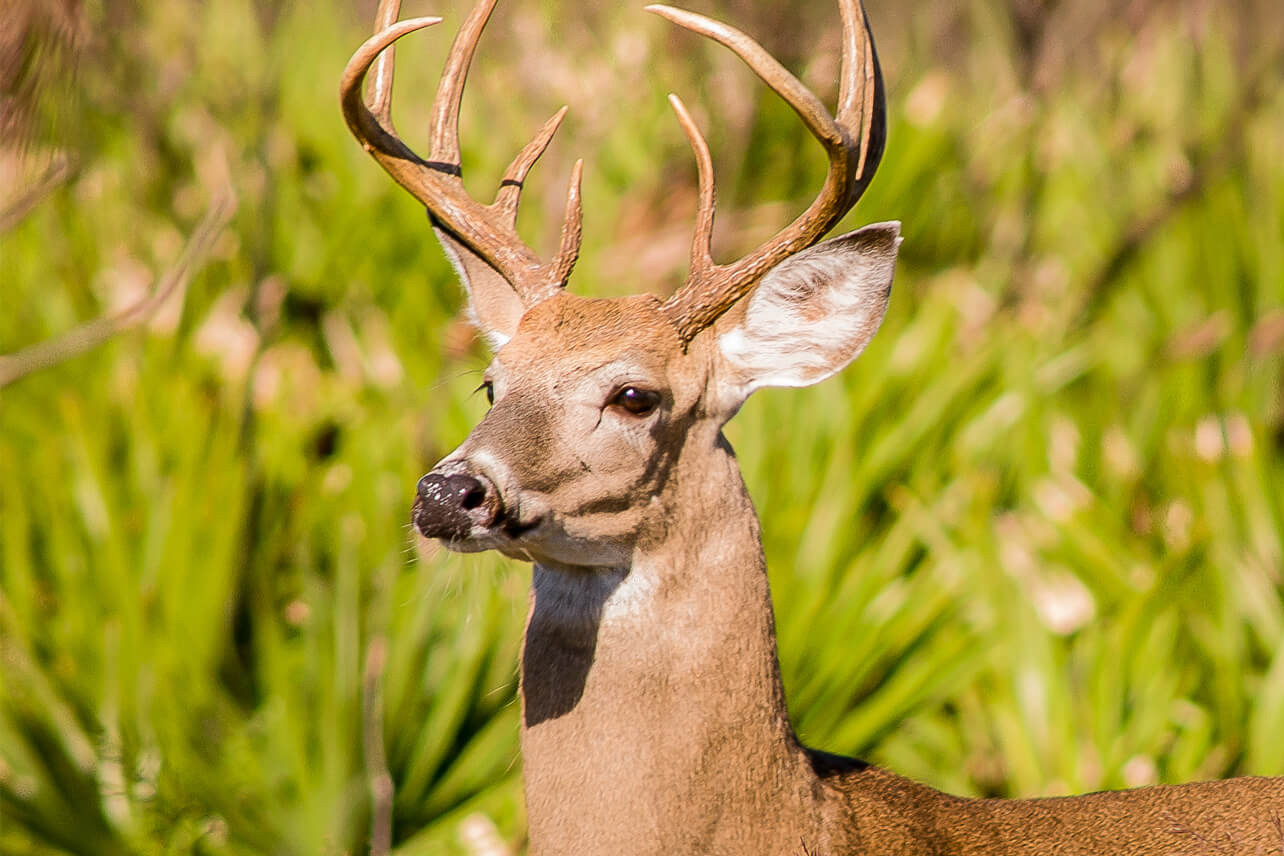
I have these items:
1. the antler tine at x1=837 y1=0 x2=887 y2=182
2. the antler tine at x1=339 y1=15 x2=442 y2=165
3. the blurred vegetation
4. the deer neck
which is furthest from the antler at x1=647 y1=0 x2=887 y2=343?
the blurred vegetation

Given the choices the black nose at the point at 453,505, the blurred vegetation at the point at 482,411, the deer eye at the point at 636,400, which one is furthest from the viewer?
the blurred vegetation at the point at 482,411

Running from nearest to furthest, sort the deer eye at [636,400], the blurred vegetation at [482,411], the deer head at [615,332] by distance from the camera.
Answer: the deer head at [615,332] → the deer eye at [636,400] → the blurred vegetation at [482,411]

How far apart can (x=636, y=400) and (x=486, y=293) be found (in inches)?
22.0

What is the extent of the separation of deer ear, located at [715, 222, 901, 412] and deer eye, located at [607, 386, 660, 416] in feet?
0.73

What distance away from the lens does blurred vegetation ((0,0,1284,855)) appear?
165 inches

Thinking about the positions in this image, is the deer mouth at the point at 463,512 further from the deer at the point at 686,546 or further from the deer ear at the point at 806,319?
the deer ear at the point at 806,319

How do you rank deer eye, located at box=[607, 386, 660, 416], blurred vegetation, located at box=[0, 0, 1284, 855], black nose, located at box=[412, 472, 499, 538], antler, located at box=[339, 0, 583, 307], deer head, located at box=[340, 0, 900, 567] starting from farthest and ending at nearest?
blurred vegetation, located at box=[0, 0, 1284, 855], antler, located at box=[339, 0, 583, 307], deer eye, located at box=[607, 386, 660, 416], deer head, located at box=[340, 0, 900, 567], black nose, located at box=[412, 472, 499, 538]

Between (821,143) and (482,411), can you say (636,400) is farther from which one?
(482,411)

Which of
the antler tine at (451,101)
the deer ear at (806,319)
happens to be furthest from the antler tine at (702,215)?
the antler tine at (451,101)

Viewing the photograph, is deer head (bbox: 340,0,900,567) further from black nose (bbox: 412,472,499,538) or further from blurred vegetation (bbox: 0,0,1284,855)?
blurred vegetation (bbox: 0,0,1284,855)

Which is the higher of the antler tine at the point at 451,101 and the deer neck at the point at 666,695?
the antler tine at the point at 451,101

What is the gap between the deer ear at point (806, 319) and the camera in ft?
9.65

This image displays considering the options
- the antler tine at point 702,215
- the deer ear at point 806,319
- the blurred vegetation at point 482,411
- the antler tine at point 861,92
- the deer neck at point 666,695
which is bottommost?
the blurred vegetation at point 482,411

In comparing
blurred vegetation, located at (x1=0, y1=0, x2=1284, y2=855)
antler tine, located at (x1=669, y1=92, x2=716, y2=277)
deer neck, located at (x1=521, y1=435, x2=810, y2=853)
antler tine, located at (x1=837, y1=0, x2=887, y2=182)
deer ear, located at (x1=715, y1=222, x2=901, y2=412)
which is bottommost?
blurred vegetation, located at (x1=0, y1=0, x2=1284, y2=855)
